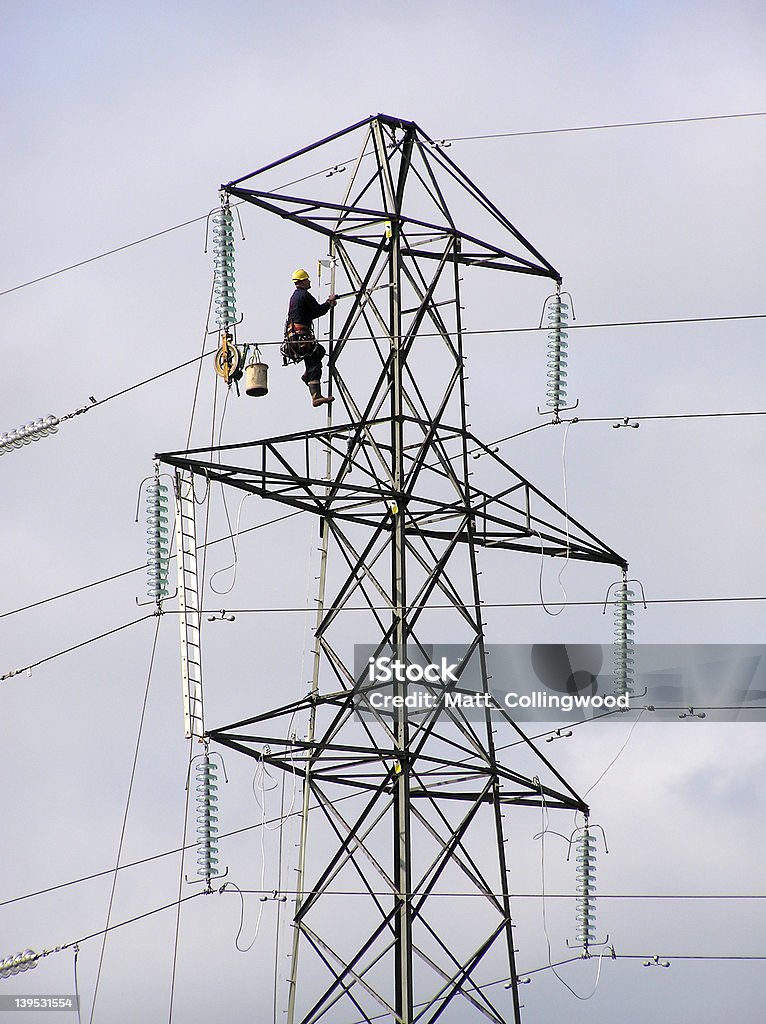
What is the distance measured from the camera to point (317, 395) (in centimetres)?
3684

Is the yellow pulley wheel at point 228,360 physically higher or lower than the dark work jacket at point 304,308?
lower

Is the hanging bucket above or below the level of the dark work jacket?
below

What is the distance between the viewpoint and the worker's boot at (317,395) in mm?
36688

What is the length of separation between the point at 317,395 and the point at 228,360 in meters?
1.42

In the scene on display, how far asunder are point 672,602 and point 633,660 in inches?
60.8

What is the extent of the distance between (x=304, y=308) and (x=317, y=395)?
130 centimetres

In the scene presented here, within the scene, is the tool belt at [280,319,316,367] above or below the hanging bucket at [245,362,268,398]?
above

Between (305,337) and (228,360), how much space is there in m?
1.18

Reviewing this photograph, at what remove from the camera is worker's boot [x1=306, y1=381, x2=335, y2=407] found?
3669cm

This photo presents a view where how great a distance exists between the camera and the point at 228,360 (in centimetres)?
3653

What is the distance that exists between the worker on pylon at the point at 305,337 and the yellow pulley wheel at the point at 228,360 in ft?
2.39

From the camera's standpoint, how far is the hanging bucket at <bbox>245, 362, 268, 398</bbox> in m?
36.2

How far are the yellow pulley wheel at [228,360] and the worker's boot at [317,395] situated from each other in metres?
1.14

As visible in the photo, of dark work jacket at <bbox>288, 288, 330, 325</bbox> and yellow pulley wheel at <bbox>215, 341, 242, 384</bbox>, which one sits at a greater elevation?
dark work jacket at <bbox>288, 288, 330, 325</bbox>
